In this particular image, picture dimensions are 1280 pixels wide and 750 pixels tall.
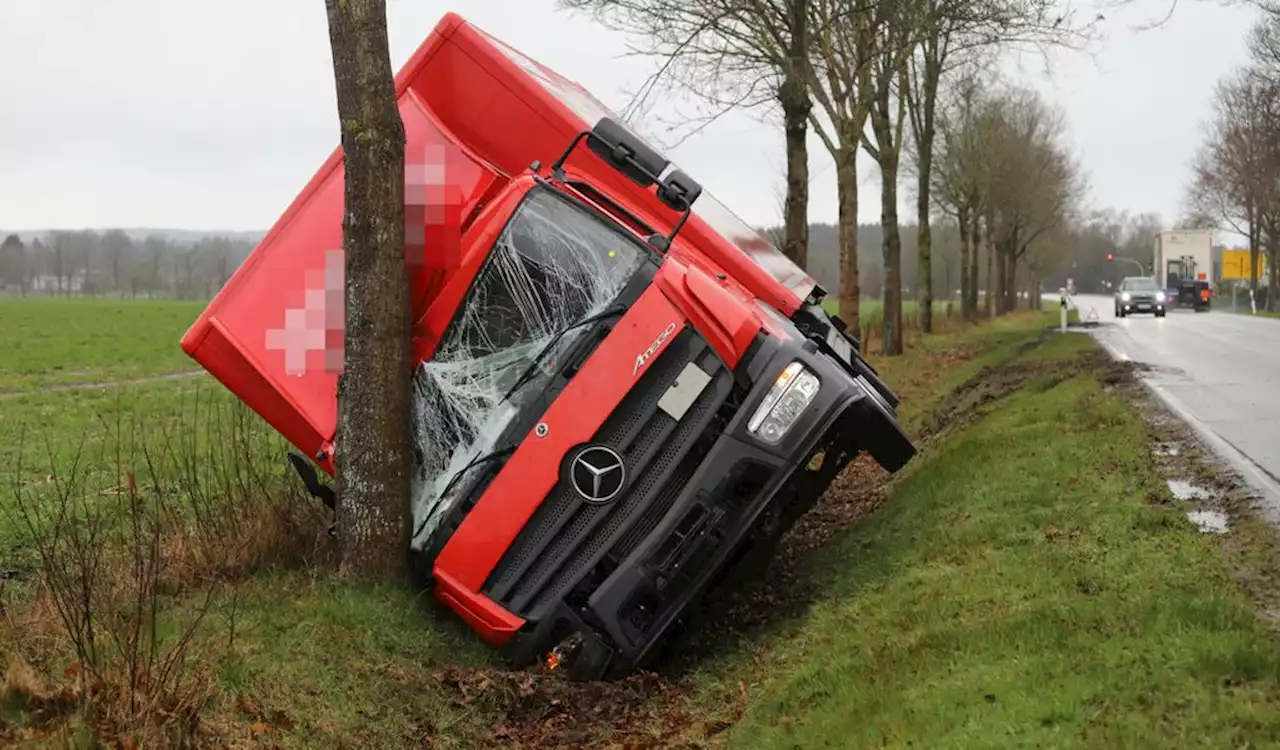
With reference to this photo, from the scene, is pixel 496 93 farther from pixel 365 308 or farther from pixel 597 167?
pixel 365 308

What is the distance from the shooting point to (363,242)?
604 cm

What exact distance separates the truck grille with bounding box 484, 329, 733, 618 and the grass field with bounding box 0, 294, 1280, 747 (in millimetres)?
464

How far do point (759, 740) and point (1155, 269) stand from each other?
185 ft

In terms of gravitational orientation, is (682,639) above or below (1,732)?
below

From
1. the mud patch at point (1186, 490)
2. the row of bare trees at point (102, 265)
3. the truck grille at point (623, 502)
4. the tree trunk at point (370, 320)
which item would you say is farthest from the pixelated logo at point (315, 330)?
the row of bare trees at point (102, 265)

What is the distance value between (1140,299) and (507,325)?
41703mm

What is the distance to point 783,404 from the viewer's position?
562cm

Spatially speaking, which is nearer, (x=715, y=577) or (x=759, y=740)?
(x=759, y=740)

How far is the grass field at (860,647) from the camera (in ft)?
13.0

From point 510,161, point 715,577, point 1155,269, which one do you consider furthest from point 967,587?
point 1155,269

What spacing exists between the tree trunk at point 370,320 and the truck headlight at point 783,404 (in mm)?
1915

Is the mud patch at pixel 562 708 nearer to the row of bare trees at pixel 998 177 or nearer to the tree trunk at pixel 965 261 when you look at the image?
the row of bare trees at pixel 998 177

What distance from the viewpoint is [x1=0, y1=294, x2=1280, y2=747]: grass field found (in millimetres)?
3963

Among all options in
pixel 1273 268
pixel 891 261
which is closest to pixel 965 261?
pixel 891 261
